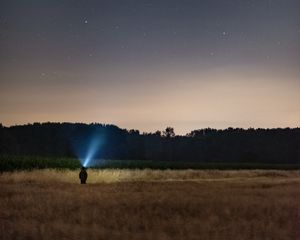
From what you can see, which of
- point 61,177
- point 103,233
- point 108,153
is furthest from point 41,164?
point 108,153

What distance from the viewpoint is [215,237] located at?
15.6 meters

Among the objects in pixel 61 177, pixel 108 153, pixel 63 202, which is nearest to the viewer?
pixel 63 202

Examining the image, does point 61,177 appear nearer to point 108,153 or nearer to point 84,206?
point 84,206

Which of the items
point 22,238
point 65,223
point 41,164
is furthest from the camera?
point 41,164

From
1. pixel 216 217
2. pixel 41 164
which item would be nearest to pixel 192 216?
pixel 216 217

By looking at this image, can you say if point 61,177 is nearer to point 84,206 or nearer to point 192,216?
point 84,206

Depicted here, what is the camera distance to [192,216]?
20.7 m

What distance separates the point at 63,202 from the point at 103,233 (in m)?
9.07

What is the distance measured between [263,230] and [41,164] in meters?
47.7

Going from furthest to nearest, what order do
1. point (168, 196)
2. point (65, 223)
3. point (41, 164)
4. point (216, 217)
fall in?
point (41, 164)
point (168, 196)
point (216, 217)
point (65, 223)

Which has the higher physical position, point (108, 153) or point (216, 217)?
point (108, 153)

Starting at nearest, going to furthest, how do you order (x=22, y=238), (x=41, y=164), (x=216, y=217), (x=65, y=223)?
(x=22, y=238) → (x=65, y=223) → (x=216, y=217) → (x=41, y=164)

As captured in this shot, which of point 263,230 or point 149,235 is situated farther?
point 263,230

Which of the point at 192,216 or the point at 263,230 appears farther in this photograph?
the point at 192,216
